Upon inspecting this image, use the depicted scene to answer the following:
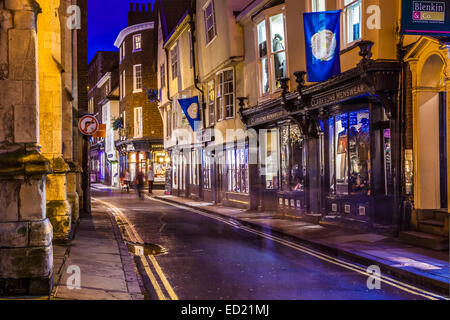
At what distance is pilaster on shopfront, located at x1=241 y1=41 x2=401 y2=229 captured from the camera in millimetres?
12801

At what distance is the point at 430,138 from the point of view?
1216cm

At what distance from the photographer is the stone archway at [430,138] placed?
12.1 m

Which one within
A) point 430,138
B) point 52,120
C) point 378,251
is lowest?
point 378,251

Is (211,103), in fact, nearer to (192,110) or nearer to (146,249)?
(192,110)

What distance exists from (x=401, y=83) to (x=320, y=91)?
11.3 feet

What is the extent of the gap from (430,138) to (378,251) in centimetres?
342

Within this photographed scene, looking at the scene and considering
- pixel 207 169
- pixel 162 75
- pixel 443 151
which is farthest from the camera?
pixel 162 75

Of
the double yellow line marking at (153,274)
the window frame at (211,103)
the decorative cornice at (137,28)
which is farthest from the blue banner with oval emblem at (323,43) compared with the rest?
the decorative cornice at (137,28)

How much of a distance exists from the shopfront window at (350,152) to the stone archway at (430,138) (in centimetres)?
198

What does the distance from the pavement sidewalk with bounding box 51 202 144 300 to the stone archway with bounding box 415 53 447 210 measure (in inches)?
290

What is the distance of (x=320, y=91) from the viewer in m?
15.6

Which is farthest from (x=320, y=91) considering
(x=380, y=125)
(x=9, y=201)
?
(x=9, y=201)


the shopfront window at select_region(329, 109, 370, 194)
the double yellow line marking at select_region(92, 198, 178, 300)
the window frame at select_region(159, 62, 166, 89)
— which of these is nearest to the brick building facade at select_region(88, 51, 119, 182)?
the window frame at select_region(159, 62, 166, 89)

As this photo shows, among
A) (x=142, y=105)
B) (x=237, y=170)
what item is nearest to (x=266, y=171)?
(x=237, y=170)
